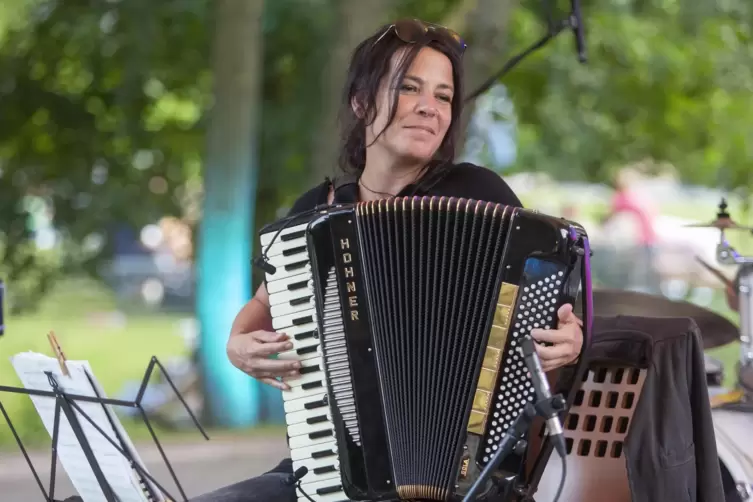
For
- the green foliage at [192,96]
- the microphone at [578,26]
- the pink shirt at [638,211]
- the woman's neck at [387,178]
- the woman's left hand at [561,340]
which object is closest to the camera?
the woman's left hand at [561,340]

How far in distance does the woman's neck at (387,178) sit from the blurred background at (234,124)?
3686 mm

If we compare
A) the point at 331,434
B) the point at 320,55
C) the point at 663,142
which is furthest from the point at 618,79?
the point at 331,434

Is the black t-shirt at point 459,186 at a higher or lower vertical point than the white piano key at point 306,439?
higher

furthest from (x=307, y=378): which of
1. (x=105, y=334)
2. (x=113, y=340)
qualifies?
(x=105, y=334)

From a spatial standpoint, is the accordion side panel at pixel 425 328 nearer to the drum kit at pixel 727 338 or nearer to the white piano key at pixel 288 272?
the white piano key at pixel 288 272

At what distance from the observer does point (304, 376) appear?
2.29 m

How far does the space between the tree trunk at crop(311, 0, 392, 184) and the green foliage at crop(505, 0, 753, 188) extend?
7.21 feet

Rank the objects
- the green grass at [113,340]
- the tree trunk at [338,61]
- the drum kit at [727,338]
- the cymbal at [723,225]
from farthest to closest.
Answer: the green grass at [113,340], the tree trunk at [338,61], the cymbal at [723,225], the drum kit at [727,338]

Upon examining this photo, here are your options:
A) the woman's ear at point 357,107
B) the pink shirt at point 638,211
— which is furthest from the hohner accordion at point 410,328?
the pink shirt at point 638,211

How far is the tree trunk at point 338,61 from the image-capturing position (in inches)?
241

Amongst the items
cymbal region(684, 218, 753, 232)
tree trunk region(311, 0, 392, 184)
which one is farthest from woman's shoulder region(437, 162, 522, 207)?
tree trunk region(311, 0, 392, 184)

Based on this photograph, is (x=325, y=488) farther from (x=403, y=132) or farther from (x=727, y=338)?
(x=727, y=338)

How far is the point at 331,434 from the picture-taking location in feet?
7.47

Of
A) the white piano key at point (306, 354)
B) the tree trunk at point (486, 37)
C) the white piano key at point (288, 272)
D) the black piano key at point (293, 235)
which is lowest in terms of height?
the white piano key at point (306, 354)
